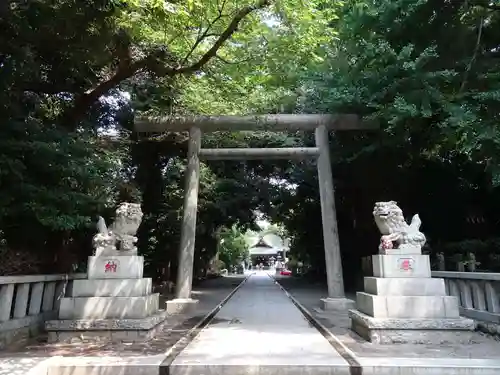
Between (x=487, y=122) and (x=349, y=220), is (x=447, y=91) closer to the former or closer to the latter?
(x=487, y=122)

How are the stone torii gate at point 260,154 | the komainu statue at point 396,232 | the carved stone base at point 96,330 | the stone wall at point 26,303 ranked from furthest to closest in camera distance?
the stone torii gate at point 260,154
the komainu statue at point 396,232
the carved stone base at point 96,330
the stone wall at point 26,303

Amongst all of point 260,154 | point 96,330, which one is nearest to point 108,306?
point 96,330

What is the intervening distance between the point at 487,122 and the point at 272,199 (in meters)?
14.1

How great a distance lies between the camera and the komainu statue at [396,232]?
8016 millimetres

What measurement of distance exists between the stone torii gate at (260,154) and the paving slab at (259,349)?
5.54 ft

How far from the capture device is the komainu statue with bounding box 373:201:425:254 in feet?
26.3

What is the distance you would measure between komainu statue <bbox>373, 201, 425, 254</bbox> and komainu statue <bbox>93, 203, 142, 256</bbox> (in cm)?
457

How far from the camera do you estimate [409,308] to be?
299 inches

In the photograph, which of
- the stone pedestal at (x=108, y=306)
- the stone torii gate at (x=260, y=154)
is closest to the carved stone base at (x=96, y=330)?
the stone pedestal at (x=108, y=306)

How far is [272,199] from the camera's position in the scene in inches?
869

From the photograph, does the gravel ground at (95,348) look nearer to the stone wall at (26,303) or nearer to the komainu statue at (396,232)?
the stone wall at (26,303)

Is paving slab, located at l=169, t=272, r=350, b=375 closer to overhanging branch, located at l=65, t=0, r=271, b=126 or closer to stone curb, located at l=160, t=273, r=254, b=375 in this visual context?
stone curb, located at l=160, t=273, r=254, b=375

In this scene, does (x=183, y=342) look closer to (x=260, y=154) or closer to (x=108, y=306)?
(x=108, y=306)

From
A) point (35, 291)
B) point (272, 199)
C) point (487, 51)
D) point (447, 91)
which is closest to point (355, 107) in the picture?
point (447, 91)
